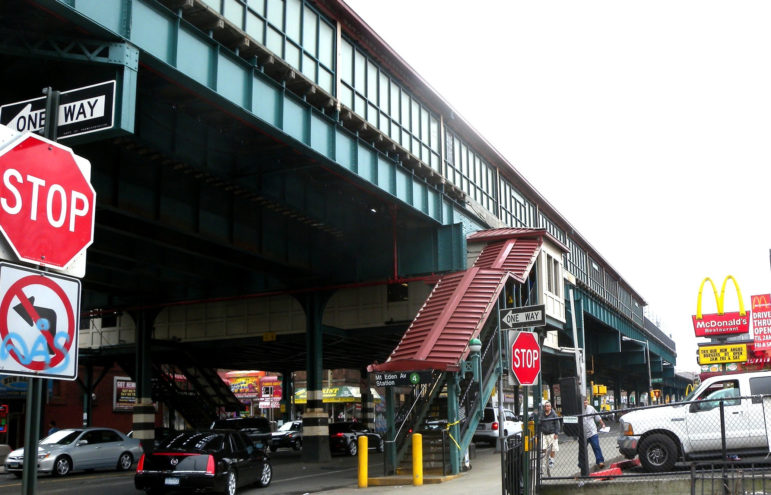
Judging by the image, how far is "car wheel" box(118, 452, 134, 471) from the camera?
28500 mm

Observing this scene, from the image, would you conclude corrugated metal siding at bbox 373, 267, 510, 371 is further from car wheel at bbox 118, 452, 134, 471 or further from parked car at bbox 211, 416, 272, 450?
parked car at bbox 211, 416, 272, 450

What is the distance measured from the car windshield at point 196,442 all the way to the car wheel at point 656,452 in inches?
365

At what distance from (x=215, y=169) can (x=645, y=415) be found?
1366cm

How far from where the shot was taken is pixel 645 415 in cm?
1686

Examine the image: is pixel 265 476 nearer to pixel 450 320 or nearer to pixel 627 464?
pixel 450 320

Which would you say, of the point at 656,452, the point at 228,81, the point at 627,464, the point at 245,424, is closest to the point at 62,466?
the point at 245,424

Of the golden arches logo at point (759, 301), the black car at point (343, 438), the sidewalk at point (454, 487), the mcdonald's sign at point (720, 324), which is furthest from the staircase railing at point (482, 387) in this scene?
the mcdonald's sign at point (720, 324)

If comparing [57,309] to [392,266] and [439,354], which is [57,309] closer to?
[439,354]

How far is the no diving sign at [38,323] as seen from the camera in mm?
4180

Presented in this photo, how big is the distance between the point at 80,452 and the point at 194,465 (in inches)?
456

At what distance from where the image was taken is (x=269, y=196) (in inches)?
989

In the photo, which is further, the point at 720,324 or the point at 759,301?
the point at 720,324

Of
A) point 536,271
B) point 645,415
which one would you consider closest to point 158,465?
point 645,415

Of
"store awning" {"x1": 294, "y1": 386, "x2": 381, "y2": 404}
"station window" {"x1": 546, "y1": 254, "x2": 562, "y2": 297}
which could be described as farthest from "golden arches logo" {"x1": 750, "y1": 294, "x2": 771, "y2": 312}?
"store awning" {"x1": 294, "y1": 386, "x2": 381, "y2": 404}
